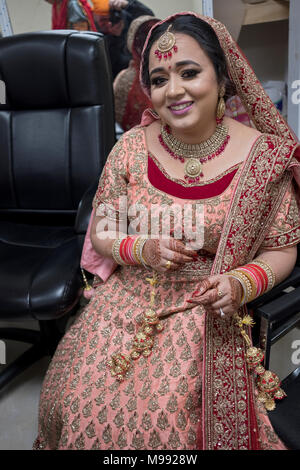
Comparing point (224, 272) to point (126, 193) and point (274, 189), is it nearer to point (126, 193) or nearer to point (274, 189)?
point (274, 189)

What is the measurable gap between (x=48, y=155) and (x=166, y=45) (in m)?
0.92

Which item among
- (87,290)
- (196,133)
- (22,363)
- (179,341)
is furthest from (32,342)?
(196,133)

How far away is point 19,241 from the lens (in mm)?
1654

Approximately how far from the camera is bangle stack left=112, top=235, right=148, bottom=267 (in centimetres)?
105

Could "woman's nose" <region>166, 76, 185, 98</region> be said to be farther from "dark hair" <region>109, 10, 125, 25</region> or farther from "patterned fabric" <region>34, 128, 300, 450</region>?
"dark hair" <region>109, 10, 125, 25</region>

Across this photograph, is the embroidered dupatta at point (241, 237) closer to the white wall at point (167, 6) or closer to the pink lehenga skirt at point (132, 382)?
the pink lehenga skirt at point (132, 382)

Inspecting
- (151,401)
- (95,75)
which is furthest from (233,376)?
(95,75)

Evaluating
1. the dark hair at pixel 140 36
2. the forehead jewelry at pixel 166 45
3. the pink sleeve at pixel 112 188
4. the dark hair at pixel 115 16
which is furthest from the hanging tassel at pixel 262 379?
the dark hair at pixel 115 16

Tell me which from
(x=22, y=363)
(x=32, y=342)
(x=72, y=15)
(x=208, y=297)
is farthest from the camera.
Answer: (x=72, y=15)

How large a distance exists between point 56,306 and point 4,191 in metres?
0.83

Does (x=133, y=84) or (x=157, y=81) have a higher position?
(x=157, y=81)

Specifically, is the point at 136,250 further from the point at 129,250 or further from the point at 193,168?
the point at 193,168

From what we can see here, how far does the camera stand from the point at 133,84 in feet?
7.04

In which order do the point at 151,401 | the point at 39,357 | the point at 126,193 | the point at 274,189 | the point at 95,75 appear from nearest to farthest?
the point at 151,401
the point at 274,189
the point at 126,193
the point at 95,75
the point at 39,357
